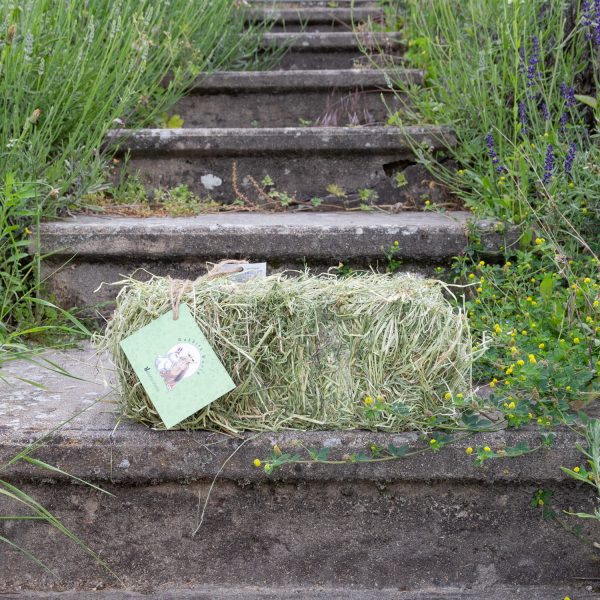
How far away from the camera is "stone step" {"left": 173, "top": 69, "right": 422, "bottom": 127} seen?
2.95m

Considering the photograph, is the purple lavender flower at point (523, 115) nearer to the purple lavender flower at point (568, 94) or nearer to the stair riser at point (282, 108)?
the purple lavender flower at point (568, 94)

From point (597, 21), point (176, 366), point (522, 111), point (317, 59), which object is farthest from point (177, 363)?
point (317, 59)

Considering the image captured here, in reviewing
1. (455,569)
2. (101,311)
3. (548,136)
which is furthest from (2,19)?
(455,569)

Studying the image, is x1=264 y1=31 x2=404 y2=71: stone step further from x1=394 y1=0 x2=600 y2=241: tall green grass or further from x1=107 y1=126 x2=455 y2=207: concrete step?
x1=107 y1=126 x2=455 y2=207: concrete step

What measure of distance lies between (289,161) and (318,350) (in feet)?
4.12

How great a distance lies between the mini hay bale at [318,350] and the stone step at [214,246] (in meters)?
0.55

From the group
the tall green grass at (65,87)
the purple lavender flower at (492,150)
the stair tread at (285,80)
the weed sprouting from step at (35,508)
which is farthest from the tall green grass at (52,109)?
the purple lavender flower at (492,150)

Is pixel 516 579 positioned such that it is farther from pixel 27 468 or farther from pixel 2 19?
pixel 2 19

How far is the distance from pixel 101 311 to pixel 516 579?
3.71 feet

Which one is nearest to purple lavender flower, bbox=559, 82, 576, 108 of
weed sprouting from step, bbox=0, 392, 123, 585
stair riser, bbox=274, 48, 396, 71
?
weed sprouting from step, bbox=0, 392, 123, 585

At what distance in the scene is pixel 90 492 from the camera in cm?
139

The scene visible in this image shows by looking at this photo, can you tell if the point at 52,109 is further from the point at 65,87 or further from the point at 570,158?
the point at 570,158

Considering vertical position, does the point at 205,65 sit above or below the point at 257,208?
above

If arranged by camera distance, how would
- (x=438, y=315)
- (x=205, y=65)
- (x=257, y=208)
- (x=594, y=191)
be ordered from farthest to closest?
(x=205, y=65) < (x=257, y=208) < (x=594, y=191) < (x=438, y=315)
